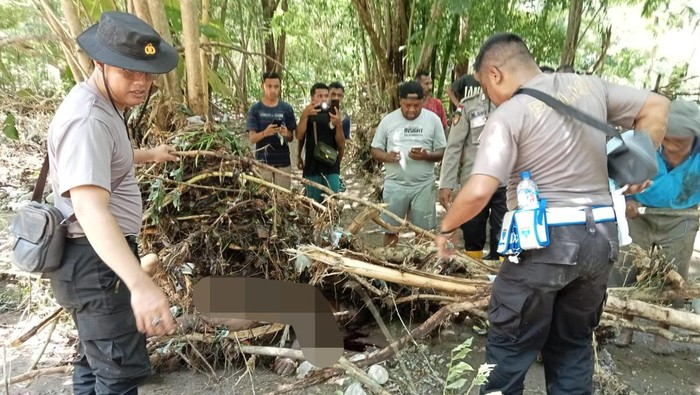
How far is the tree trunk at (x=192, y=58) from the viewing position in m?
3.31

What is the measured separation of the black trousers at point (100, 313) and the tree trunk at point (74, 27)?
6.64 feet

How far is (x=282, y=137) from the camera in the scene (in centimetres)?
487

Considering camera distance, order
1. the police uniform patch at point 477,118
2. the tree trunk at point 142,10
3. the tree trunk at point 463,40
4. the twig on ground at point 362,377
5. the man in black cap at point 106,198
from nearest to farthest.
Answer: the man in black cap at point 106,198 < the twig on ground at point 362,377 < the tree trunk at point 142,10 < the police uniform patch at point 477,118 < the tree trunk at point 463,40

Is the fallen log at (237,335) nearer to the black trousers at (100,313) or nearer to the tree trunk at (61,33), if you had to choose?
the black trousers at (100,313)

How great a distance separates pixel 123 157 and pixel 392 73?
20.8ft

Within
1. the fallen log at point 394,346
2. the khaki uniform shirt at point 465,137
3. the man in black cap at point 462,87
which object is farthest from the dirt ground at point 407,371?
the man in black cap at point 462,87

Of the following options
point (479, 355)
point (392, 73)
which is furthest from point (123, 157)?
point (392, 73)

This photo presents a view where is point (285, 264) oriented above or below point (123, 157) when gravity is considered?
below

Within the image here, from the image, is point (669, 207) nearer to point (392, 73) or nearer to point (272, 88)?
point (272, 88)

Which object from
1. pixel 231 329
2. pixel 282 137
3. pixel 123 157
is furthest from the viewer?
pixel 282 137

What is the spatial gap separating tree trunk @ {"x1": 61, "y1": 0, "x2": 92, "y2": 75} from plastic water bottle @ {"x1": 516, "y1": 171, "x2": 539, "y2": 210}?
303 centimetres

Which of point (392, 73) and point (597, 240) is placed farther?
point (392, 73)

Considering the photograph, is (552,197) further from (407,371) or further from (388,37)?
(388,37)

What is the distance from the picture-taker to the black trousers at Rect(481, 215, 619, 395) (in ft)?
6.37
